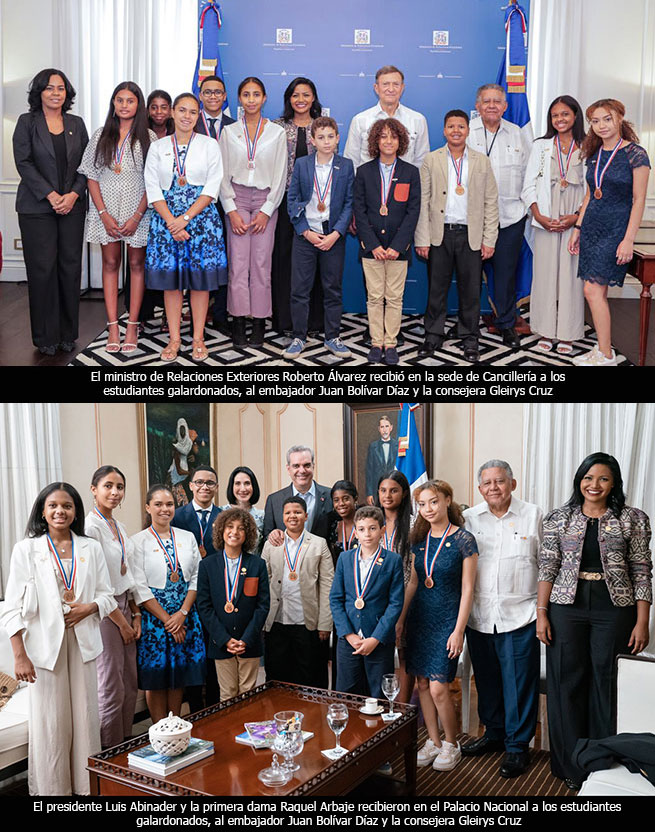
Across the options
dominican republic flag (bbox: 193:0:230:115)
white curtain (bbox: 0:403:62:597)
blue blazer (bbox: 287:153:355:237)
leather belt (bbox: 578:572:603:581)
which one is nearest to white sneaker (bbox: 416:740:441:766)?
leather belt (bbox: 578:572:603:581)

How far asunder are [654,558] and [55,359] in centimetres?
373

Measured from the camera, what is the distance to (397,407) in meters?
6.82

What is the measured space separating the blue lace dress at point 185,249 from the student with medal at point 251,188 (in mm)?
233

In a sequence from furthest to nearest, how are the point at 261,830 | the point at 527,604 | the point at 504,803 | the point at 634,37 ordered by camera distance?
the point at 634,37 → the point at 527,604 → the point at 504,803 → the point at 261,830

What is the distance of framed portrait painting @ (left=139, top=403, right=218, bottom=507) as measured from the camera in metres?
6.50

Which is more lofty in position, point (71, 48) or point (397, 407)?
point (71, 48)

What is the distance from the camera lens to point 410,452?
631 cm

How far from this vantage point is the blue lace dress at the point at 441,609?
457 cm

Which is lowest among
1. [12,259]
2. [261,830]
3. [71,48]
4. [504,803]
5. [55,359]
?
[504,803]

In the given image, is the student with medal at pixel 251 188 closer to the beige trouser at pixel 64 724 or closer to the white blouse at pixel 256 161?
the white blouse at pixel 256 161

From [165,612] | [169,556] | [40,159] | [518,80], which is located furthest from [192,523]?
[518,80]

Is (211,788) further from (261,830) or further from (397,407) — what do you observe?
(397,407)

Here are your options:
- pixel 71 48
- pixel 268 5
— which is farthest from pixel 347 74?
pixel 71 48

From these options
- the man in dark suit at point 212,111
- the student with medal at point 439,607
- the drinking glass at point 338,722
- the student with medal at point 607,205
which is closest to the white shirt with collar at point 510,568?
the student with medal at point 439,607
